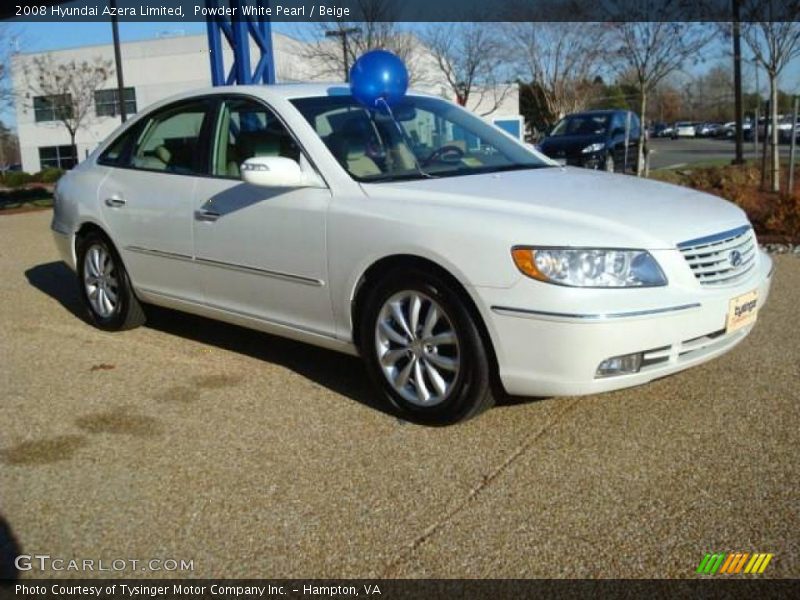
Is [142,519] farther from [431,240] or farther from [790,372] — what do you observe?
[790,372]

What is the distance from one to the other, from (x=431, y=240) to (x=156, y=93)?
57.4 meters

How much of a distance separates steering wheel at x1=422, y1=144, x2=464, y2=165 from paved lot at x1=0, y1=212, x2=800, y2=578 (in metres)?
1.28

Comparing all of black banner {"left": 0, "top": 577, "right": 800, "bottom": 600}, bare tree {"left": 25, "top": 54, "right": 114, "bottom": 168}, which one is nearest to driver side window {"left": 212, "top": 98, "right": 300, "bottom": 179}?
black banner {"left": 0, "top": 577, "right": 800, "bottom": 600}

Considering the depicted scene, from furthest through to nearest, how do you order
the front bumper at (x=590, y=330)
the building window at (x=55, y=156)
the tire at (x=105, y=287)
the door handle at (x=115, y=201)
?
the building window at (x=55, y=156), the tire at (x=105, y=287), the door handle at (x=115, y=201), the front bumper at (x=590, y=330)

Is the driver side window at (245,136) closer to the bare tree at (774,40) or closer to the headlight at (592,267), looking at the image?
the headlight at (592,267)

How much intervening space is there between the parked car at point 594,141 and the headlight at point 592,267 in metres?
12.3

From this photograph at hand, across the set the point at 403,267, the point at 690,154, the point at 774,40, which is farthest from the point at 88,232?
the point at 690,154

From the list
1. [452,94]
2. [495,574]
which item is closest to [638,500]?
[495,574]

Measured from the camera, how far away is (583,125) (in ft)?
55.6

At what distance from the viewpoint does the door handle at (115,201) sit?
5387 mm

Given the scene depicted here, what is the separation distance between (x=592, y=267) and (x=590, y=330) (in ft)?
0.84

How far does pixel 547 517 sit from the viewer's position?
3020 mm

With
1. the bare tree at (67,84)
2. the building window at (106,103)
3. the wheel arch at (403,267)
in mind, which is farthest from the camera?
the building window at (106,103)

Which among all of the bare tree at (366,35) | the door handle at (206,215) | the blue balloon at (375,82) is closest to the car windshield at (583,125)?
the bare tree at (366,35)
